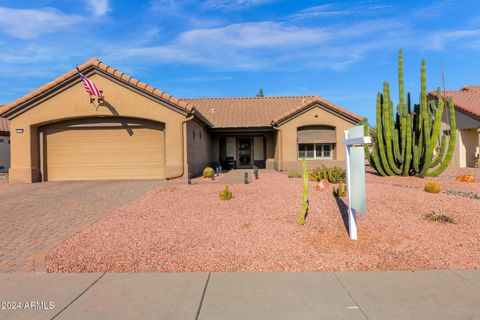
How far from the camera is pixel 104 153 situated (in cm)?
1705

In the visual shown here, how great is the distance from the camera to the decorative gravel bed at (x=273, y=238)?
17.3 ft

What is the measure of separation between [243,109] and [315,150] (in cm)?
787

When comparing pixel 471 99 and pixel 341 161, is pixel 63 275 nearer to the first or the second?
pixel 341 161

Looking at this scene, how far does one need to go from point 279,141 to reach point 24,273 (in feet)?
61.8

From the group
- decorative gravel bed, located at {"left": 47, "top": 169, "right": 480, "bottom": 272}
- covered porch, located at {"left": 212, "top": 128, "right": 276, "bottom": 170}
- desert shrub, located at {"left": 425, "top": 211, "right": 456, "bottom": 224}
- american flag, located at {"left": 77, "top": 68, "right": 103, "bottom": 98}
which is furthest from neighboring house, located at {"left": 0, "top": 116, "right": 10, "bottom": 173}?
desert shrub, located at {"left": 425, "top": 211, "right": 456, "bottom": 224}

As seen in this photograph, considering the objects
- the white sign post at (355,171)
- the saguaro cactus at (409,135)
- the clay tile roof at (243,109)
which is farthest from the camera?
the clay tile roof at (243,109)

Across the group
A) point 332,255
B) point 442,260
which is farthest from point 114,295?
point 442,260

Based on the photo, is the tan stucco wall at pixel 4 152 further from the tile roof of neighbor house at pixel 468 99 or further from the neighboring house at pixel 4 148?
the tile roof of neighbor house at pixel 468 99

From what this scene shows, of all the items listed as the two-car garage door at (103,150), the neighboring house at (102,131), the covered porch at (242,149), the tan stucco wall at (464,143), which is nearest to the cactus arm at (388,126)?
the neighboring house at (102,131)

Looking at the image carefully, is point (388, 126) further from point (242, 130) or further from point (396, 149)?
point (242, 130)

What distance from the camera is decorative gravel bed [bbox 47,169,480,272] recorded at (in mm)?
5273

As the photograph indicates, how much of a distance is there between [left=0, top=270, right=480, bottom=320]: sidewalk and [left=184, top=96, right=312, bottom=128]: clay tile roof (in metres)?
19.6

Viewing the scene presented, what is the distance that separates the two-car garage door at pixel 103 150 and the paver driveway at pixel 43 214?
112 inches

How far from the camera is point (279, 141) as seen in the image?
2272 centimetres
